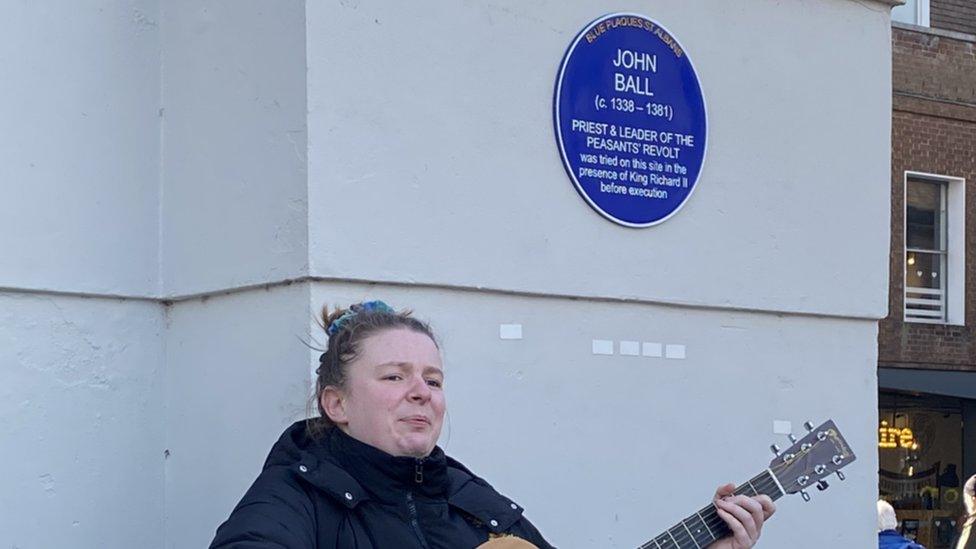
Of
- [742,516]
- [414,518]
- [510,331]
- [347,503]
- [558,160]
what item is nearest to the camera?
[347,503]

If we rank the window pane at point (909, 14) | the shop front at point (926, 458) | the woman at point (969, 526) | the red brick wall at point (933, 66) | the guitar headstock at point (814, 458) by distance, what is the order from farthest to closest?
the shop front at point (926, 458)
the window pane at point (909, 14)
the red brick wall at point (933, 66)
the woman at point (969, 526)
the guitar headstock at point (814, 458)

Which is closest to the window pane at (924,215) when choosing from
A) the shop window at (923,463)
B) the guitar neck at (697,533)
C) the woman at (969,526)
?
the shop window at (923,463)

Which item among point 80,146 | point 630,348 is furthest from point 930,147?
point 80,146

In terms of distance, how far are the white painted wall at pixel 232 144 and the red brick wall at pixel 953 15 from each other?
11296mm

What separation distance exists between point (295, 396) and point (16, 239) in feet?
3.46

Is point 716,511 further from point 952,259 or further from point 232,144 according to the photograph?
point 952,259

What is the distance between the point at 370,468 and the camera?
3398 millimetres

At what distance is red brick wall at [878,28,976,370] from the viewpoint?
14203 mm

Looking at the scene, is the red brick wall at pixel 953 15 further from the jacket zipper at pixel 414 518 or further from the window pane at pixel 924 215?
the jacket zipper at pixel 414 518

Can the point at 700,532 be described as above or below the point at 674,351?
below

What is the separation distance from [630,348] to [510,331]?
0.53 m

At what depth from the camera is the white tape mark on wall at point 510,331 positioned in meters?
5.05

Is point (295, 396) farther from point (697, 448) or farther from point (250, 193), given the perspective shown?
point (697, 448)

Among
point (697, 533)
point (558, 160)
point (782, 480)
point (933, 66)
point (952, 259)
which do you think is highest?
point (933, 66)
